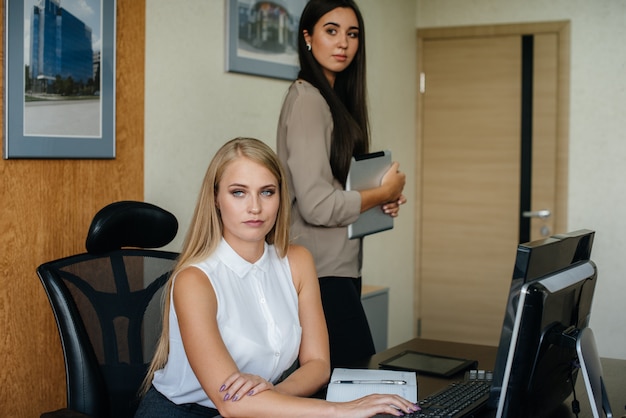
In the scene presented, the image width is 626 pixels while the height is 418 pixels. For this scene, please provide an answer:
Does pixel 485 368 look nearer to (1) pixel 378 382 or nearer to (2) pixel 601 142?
(1) pixel 378 382

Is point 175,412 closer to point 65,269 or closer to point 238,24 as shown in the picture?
point 65,269

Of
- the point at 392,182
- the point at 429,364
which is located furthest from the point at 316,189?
the point at 429,364

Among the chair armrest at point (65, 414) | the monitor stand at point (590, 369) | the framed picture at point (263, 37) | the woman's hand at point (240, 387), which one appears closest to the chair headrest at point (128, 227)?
the chair armrest at point (65, 414)

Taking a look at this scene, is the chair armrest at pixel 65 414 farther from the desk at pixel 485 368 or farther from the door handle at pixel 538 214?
the door handle at pixel 538 214

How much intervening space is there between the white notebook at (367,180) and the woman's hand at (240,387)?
2.93ft

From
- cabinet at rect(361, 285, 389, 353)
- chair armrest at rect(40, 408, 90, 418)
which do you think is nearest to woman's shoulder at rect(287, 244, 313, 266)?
chair armrest at rect(40, 408, 90, 418)

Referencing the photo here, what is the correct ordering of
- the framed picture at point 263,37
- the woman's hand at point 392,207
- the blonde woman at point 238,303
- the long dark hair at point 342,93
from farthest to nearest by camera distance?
the framed picture at point 263,37 → the woman's hand at point 392,207 → the long dark hair at point 342,93 → the blonde woman at point 238,303

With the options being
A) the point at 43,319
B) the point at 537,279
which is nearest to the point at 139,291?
the point at 43,319

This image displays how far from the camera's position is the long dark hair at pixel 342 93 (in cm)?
246

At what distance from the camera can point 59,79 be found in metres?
2.48

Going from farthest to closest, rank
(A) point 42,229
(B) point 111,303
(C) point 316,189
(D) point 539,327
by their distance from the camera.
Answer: (A) point 42,229, (C) point 316,189, (B) point 111,303, (D) point 539,327

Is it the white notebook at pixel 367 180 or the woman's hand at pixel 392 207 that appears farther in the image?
the woman's hand at pixel 392 207

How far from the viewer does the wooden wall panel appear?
7.77 ft

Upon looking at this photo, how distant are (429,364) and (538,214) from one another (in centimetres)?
283
